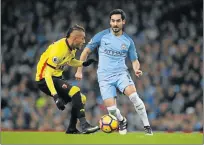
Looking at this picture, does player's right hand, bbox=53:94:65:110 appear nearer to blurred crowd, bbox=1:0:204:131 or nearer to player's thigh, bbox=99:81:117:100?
player's thigh, bbox=99:81:117:100

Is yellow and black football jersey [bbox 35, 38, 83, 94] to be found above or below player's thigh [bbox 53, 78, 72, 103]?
above

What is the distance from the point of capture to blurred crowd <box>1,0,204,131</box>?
18141 mm

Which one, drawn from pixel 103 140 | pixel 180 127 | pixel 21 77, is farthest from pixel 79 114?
pixel 21 77

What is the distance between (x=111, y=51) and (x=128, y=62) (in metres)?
8.15

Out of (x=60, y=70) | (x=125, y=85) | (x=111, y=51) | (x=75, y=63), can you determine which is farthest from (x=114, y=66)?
(x=60, y=70)

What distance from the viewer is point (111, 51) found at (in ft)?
37.8

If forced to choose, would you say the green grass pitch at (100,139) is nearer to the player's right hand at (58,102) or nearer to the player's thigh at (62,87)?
the player's right hand at (58,102)

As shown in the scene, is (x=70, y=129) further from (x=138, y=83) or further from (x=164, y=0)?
(x=164, y=0)

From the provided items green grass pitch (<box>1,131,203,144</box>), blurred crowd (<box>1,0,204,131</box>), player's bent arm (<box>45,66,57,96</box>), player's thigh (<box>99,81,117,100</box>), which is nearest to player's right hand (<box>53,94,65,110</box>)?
player's bent arm (<box>45,66,57,96</box>)

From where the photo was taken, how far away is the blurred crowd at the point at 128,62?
18.1 metres

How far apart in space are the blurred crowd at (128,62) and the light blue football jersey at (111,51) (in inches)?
247

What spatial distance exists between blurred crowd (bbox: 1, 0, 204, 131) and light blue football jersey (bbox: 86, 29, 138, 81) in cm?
627

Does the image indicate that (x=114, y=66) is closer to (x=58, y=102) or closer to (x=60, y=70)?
(x=60, y=70)

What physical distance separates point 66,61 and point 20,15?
11197mm
